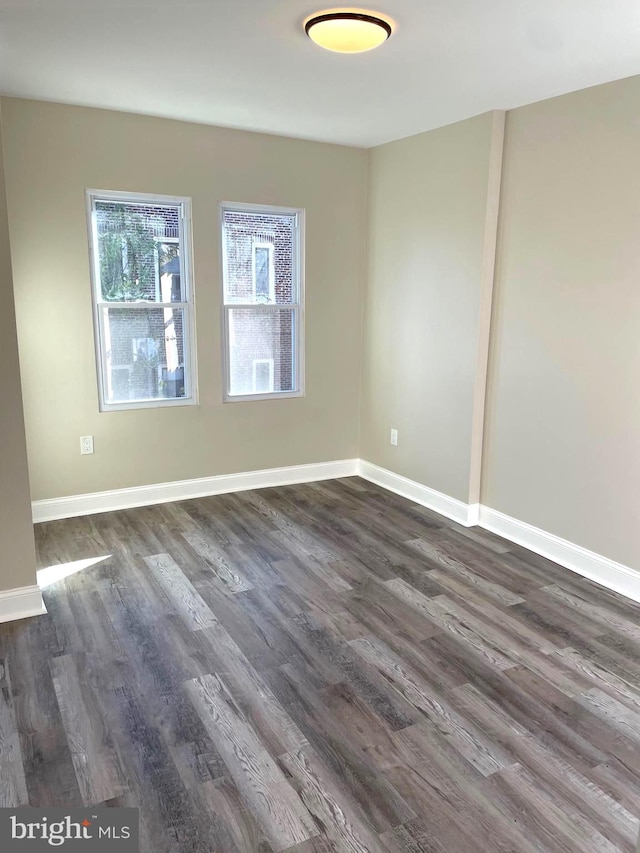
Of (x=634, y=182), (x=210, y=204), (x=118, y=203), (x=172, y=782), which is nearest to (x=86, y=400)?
(x=118, y=203)

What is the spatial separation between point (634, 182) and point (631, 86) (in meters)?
0.45

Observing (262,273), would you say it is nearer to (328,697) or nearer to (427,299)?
(427,299)

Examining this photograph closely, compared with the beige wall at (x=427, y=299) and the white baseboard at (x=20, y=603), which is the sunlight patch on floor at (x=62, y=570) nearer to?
the white baseboard at (x=20, y=603)

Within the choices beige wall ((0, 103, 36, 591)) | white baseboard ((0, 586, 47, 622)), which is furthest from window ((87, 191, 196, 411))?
white baseboard ((0, 586, 47, 622))

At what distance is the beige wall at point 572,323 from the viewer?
10.1 ft

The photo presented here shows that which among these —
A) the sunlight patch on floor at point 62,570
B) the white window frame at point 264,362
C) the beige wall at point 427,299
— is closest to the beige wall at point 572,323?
the beige wall at point 427,299

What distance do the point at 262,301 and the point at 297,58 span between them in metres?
1.95

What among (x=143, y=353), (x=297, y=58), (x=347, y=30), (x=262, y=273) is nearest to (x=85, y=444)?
(x=143, y=353)

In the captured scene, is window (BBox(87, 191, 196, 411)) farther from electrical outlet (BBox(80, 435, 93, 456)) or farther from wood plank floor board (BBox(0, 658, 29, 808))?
wood plank floor board (BBox(0, 658, 29, 808))

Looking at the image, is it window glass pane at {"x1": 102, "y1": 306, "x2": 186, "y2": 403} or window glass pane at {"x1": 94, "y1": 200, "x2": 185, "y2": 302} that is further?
window glass pane at {"x1": 102, "y1": 306, "x2": 186, "y2": 403}

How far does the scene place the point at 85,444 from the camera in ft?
13.5

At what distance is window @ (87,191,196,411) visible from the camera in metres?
4.02

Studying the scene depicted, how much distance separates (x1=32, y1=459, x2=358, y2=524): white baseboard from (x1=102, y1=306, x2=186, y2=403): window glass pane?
2.15 feet

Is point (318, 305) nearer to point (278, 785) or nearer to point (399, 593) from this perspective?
point (399, 593)
